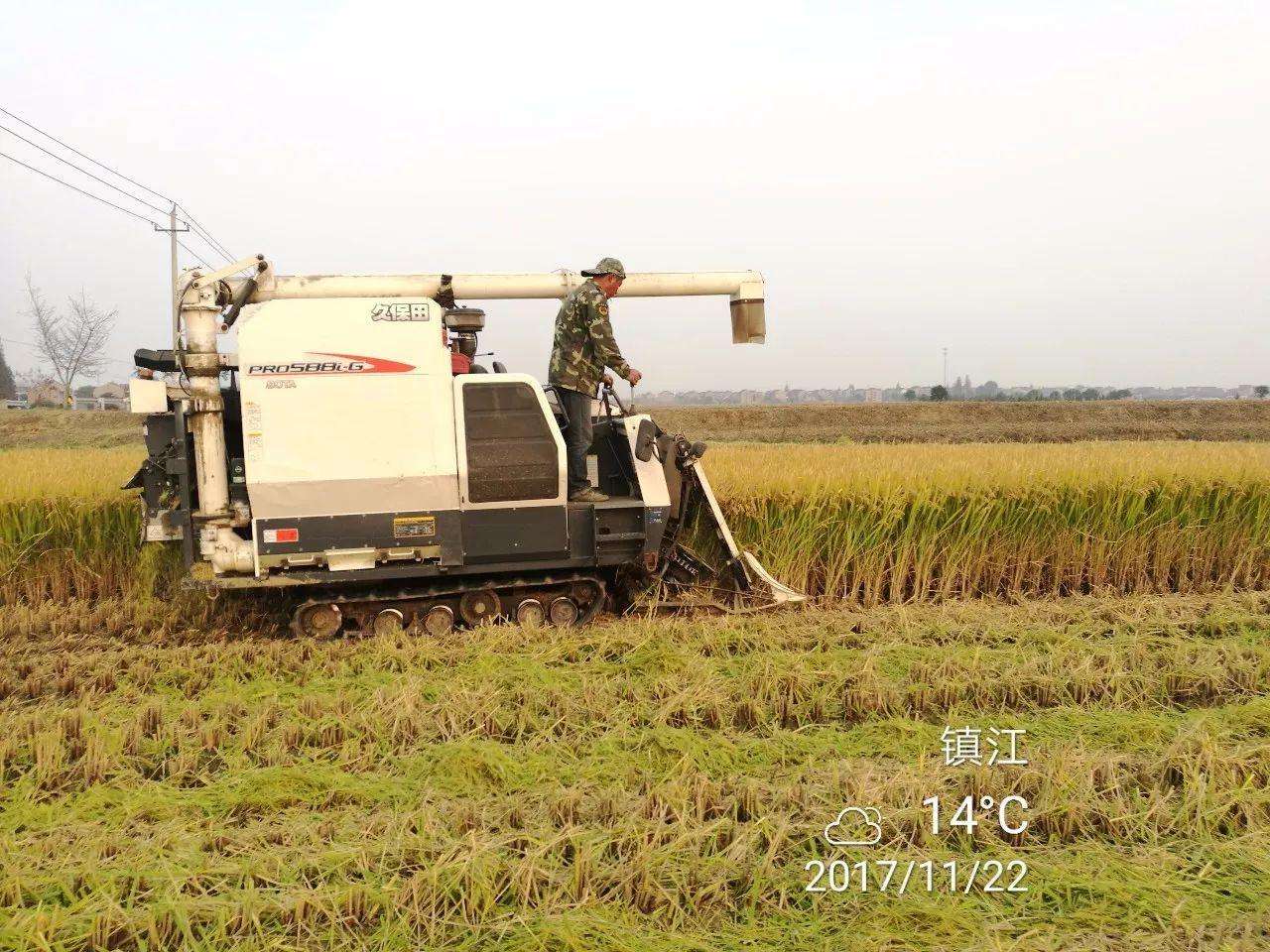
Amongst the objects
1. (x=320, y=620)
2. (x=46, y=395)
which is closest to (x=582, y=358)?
(x=320, y=620)

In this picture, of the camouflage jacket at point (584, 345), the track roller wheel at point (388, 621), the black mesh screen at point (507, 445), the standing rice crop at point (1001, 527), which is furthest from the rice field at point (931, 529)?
the track roller wheel at point (388, 621)

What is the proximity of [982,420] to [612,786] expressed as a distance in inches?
1241

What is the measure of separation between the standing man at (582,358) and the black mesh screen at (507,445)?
0.43 metres

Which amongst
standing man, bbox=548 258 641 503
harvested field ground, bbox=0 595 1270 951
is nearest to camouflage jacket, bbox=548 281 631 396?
standing man, bbox=548 258 641 503

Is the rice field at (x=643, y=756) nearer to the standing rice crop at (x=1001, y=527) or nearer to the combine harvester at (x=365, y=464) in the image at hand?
the standing rice crop at (x=1001, y=527)

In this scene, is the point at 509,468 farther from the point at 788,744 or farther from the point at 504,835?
the point at 504,835

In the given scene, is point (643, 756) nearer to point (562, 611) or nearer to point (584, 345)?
point (562, 611)

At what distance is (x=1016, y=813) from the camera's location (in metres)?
3.53

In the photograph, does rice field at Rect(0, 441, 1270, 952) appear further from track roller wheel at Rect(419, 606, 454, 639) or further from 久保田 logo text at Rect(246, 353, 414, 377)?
久保田 logo text at Rect(246, 353, 414, 377)

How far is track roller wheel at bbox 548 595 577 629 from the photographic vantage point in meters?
6.52

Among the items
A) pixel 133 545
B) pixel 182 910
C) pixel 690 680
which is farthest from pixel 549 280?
pixel 182 910

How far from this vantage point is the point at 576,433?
6.66m

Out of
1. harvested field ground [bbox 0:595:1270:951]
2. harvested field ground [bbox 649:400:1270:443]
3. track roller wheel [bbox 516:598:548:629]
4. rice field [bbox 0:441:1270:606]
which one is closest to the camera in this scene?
harvested field ground [bbox 0:595:1270:951]

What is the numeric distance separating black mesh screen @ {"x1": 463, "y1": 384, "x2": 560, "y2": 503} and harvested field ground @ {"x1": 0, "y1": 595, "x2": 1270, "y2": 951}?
3.12ft
